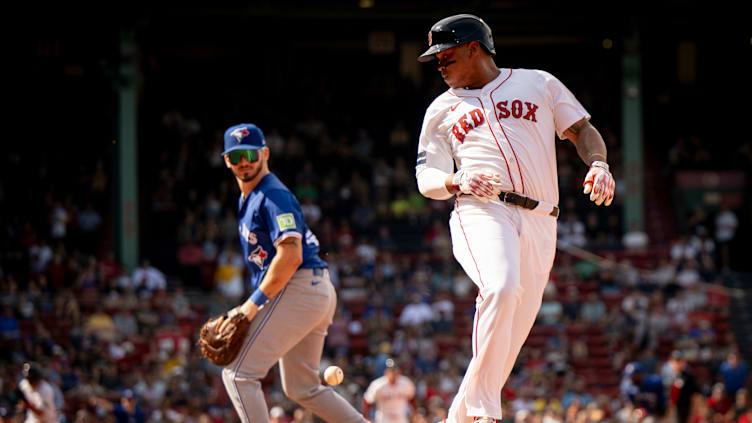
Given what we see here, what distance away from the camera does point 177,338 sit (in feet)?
57.0

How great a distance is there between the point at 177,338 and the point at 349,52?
39.0ft

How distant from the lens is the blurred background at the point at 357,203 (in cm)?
1695

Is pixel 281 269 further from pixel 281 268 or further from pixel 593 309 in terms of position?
pixel 593 309

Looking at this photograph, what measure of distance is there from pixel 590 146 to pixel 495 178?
1.91 ft

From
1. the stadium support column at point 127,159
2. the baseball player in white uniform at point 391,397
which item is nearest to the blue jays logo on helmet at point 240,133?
the baseball player in white uniform at point 391,397

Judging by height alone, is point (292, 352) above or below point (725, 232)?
above

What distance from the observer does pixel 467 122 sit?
541cm

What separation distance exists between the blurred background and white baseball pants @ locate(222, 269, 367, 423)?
25.4ft

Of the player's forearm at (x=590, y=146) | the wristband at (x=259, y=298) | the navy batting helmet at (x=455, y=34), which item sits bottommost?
the wristband at (x=259, y=298)

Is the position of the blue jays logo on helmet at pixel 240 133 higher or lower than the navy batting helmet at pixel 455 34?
lower

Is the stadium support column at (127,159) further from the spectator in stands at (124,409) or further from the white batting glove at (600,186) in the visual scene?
the white batting glove at (600,186)

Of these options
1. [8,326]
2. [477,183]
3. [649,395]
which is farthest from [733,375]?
[477,183]

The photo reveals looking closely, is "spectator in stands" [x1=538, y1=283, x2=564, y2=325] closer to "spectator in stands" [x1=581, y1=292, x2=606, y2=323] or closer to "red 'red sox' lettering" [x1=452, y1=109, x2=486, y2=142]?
"spectator in stands" [x1=581, y1=292, x2=606, y2=323]

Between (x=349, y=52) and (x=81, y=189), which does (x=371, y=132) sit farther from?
(x=81, y=189)
